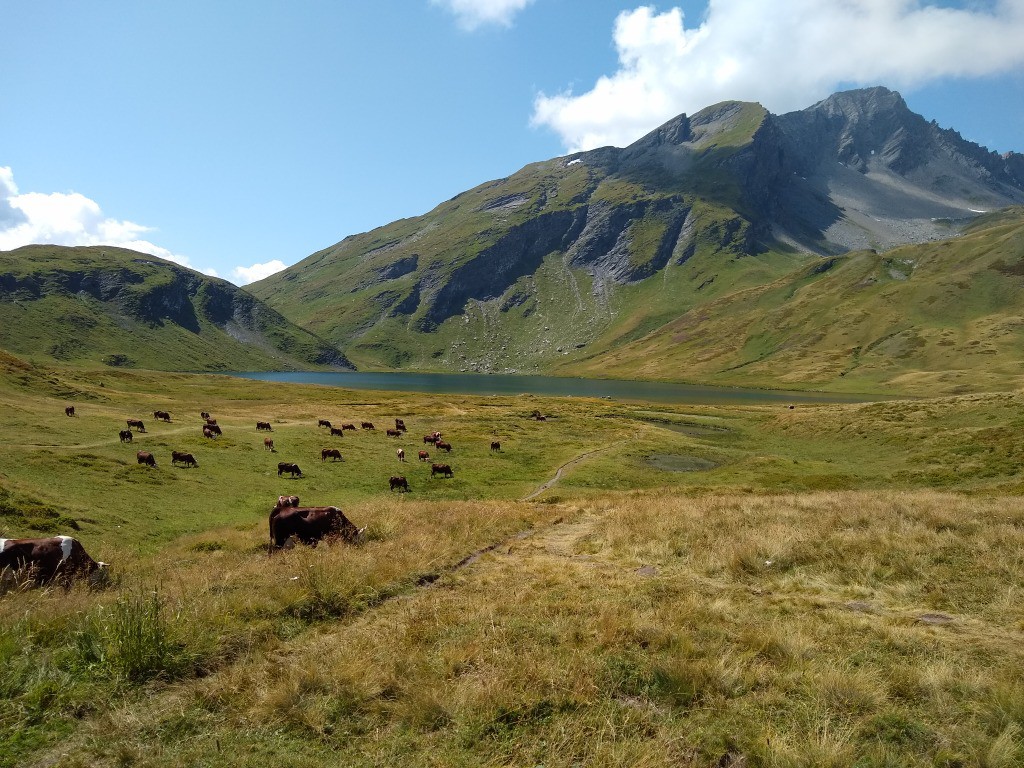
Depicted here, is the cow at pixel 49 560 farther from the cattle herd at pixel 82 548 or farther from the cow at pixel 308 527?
the cow at pixel 308 527

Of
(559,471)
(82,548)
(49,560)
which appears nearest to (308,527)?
(82,548)

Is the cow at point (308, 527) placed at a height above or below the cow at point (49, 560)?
below

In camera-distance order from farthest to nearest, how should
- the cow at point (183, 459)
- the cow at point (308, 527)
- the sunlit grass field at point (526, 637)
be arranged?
the cow at point (183, 459) → the cow at point (308, 527) → the sunlit grass field at point (526, 637)

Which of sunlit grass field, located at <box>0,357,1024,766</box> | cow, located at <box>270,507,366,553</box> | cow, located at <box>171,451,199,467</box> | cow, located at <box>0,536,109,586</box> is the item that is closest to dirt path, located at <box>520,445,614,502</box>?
sunlit grass field, located at <box>0,357,1024,766</box>

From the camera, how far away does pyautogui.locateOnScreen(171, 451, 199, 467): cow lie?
33.4 meters

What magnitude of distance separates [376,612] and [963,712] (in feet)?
32.0

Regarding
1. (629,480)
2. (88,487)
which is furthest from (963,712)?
(629,480)

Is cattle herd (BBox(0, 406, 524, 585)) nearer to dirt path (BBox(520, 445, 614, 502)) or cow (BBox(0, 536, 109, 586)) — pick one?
cow (BBox(0, 536, 109, 586))

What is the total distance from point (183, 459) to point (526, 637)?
106 feet

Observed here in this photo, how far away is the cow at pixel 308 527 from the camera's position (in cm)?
1759

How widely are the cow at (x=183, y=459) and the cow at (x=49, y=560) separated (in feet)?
73.1

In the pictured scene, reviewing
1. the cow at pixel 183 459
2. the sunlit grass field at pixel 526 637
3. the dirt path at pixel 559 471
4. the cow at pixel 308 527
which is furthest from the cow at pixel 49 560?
the dirt path at pixel 559 471

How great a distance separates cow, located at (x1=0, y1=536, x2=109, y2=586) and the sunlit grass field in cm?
120

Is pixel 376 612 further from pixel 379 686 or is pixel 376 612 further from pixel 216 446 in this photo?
pixel 216 446
